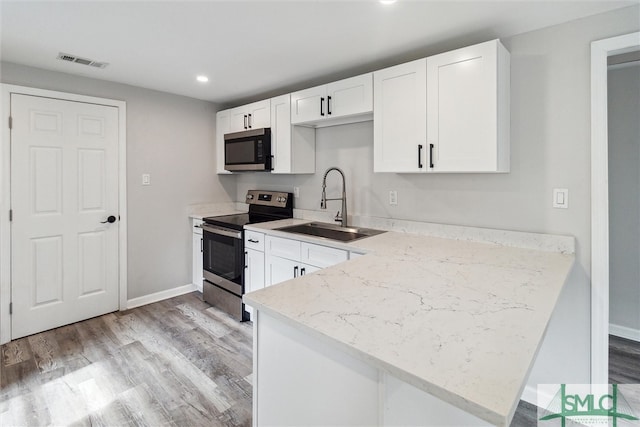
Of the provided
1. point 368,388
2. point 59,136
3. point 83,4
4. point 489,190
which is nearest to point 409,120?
point 489,190

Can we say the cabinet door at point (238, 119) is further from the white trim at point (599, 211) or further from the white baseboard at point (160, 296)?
the white trim at point (599, 211)

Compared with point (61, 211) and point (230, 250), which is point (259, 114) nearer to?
point (230, 250)

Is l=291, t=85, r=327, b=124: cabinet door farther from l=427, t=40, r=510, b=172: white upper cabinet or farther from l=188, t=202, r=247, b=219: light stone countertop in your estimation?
l=188, t=202, r=247, b=219: light stone countertop

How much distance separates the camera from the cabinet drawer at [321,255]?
235cm

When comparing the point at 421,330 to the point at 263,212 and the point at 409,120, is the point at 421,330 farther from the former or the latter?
the point at 263,212

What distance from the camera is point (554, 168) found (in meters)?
1.99

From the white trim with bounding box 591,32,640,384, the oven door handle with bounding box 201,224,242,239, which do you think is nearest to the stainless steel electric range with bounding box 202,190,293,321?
the oven door handle with bounding box 201,224,242,239

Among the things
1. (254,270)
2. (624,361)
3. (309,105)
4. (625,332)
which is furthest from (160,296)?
(625,332)

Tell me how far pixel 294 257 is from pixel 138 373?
1.33m

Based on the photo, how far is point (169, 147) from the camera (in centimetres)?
363

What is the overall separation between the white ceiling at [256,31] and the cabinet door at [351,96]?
6.7 inches

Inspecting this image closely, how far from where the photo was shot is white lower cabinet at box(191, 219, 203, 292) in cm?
370

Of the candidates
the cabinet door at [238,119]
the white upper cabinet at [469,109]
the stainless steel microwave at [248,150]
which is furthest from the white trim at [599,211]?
the cabinet door at [238,119]

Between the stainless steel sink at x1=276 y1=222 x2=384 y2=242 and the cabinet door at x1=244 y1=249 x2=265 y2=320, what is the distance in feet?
1.10
